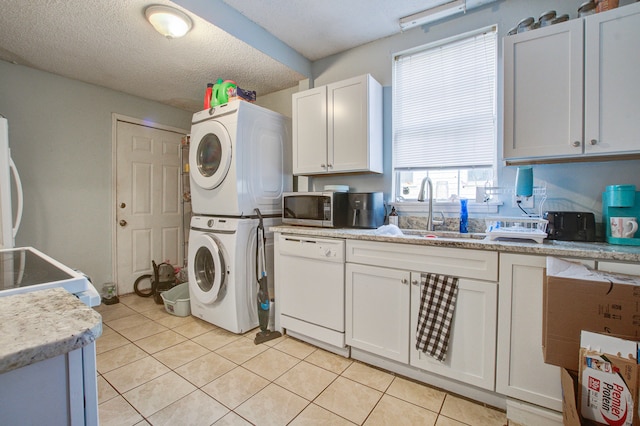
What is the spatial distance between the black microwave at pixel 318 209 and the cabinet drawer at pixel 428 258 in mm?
368

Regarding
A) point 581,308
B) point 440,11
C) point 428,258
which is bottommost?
point 581,308

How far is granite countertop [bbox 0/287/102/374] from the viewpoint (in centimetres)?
45

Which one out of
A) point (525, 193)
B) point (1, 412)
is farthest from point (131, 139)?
point (525, 193)

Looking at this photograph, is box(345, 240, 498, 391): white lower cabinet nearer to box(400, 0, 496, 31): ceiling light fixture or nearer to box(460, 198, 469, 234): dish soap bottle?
box(460, 198, 469, 234): dish soap bottle

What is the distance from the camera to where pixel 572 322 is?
3.98 ft

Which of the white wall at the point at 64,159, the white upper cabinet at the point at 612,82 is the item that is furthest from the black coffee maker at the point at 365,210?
the white wall at the point at 64,159

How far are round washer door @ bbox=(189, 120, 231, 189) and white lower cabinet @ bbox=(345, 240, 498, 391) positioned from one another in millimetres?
1268

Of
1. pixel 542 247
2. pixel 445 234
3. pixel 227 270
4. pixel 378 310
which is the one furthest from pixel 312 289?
pixel 542 247

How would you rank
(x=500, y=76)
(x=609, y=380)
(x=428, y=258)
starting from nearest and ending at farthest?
1. (x=609, y=380)
2. (x=428, y=258)
3. (x=500, y=76)

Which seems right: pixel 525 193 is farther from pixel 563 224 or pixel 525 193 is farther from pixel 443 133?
pixel 443 133

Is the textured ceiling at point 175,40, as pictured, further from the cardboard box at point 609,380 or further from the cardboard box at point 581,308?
the cardboard box at point 609,380

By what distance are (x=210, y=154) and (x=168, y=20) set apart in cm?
102

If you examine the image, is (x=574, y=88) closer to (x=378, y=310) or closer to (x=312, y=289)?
(x=378, y=310)

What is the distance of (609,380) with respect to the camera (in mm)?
1082
